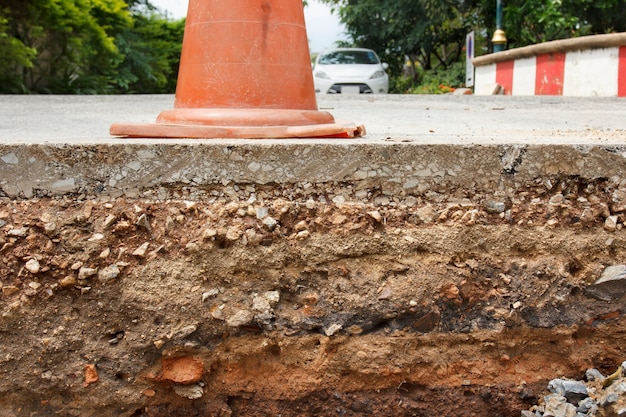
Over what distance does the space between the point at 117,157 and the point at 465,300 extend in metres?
1.24

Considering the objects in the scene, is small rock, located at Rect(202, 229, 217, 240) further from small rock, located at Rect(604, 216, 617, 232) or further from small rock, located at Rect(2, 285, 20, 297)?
small rock, located at Rect(604, 216, 617, 232)

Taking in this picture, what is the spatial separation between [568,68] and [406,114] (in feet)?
16.5

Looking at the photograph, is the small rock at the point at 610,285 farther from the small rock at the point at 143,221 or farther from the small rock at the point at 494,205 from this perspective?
the small rock at the point at 143,221

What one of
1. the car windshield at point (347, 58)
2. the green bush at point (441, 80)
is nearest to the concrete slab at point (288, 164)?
the car windshield at point (347, 58)

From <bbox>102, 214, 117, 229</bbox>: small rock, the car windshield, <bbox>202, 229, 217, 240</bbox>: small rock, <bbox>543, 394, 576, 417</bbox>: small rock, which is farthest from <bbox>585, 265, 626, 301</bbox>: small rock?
the car windshield

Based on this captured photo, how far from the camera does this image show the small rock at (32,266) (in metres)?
1.82

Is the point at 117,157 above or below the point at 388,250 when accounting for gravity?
above

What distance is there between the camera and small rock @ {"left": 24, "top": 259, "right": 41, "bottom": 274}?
1.82 meters

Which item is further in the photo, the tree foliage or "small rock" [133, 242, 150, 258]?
the tree foliage

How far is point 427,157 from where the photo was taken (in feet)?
6.20

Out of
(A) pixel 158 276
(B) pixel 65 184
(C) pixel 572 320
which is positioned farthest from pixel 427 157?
(B) pixel 65 184

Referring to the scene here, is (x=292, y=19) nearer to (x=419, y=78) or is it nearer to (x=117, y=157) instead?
(x=117, y=157)

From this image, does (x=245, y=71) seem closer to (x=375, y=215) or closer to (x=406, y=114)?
(x=375, y=215)

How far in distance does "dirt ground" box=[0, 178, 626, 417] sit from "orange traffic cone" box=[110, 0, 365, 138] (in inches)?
22.2
